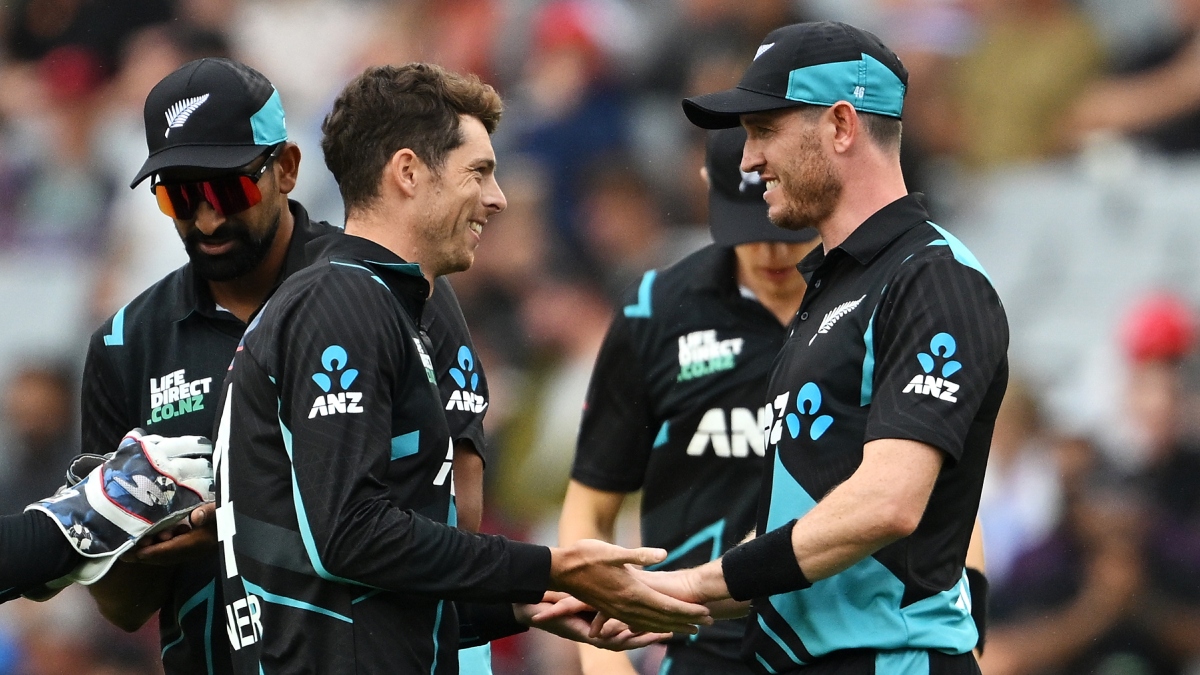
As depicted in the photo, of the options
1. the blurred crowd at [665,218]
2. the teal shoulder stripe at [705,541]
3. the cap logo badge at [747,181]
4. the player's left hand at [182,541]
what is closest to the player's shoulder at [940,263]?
the cap logo badge at [747,181]

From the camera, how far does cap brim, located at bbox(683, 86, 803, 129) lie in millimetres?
3604

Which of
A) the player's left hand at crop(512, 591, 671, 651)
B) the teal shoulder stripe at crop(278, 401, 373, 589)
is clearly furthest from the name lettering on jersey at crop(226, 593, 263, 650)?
the player's left hand at crop(512, 591, 671, 651)

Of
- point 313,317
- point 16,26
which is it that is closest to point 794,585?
point 313,317

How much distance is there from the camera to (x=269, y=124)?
398 centimetres

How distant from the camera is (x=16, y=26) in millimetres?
10336

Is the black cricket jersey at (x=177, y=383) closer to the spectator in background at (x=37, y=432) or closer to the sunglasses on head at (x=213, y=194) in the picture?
the sunglasses on head at (x=213, y=194)

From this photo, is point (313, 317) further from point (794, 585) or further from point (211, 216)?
point (794, 585)

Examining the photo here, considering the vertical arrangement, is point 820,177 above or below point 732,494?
above

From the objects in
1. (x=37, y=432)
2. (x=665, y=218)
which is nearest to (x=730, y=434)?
(x=665, y=218)

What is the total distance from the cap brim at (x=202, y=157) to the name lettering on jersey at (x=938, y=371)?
5.61ft

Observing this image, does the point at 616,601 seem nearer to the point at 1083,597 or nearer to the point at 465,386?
the point at 465,386

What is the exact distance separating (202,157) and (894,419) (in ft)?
5.86

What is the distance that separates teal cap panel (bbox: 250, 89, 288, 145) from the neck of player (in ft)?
0.62

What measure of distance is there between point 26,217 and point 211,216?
6.53 m
